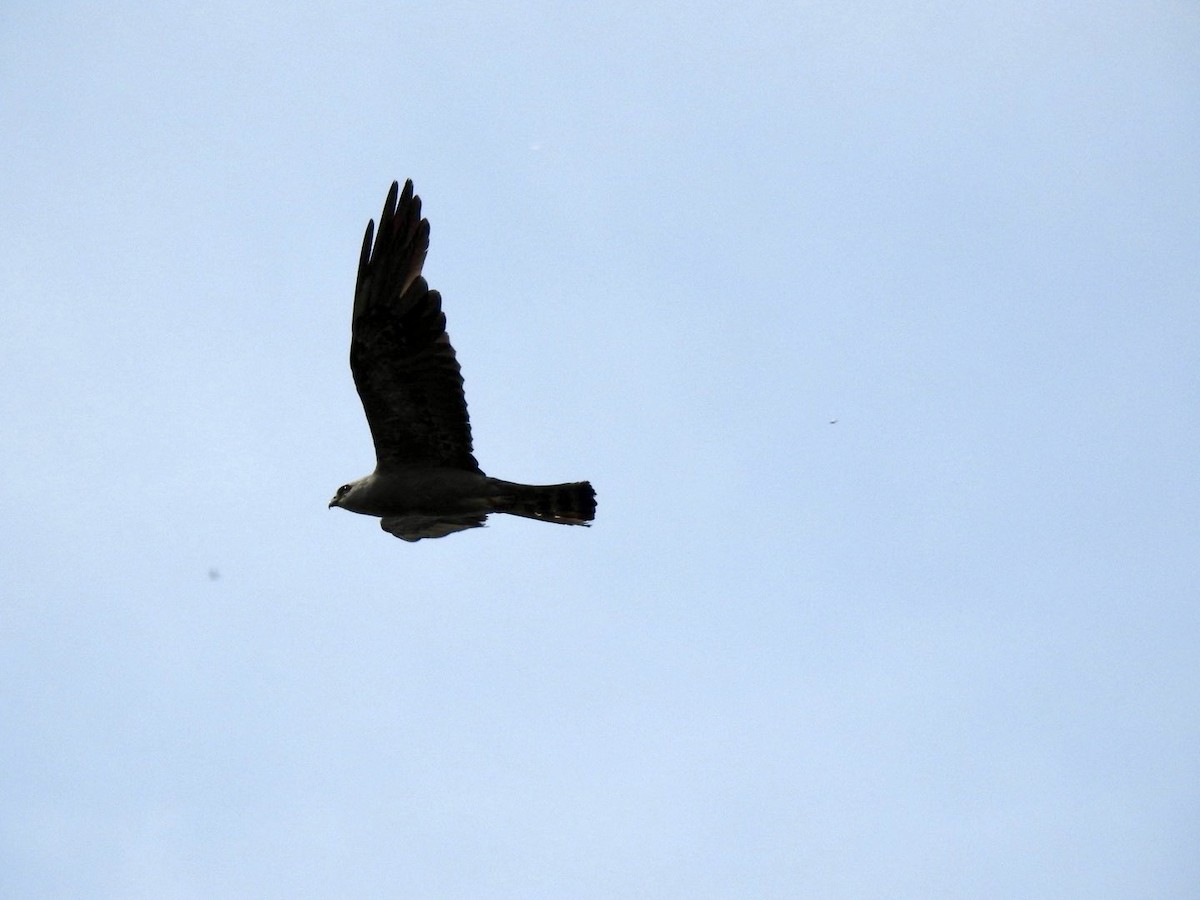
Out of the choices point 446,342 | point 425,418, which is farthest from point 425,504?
point 446,342


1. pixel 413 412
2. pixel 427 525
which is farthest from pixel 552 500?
pixel 413 412

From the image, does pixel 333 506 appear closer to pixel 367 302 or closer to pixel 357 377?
pixel 357 377

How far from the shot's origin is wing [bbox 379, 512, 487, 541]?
44.2 ft

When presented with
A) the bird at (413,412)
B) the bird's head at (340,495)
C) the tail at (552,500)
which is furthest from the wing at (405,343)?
the bird's head at (340,495)

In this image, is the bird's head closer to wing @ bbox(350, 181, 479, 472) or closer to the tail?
wing @ bbox(350, 181, 479, 472)

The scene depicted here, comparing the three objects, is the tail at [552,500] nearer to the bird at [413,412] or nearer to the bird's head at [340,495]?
the bird at [413,412]

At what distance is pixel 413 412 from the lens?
13.2 m

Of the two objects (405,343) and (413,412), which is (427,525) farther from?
(405,343)

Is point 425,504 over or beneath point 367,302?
beneath

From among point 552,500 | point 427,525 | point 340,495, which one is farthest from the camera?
point 340,495

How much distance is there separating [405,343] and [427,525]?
2160 mm

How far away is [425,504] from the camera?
13.3 meters

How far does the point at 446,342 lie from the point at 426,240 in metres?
1.13

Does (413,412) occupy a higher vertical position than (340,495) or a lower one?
higher
